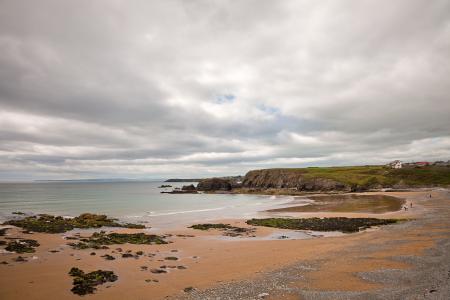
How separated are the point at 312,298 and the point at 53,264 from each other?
17400 mm

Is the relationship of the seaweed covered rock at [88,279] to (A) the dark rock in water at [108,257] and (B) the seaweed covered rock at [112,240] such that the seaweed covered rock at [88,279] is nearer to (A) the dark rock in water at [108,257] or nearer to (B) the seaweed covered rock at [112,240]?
(A) the dark rock in water at [108,257]

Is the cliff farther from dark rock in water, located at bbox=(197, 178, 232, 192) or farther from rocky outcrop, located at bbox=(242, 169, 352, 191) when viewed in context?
dark rock in water, located at bbox=(197, 178, 232, 192)

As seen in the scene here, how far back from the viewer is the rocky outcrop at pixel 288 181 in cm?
11331

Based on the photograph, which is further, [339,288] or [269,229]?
[269,229]

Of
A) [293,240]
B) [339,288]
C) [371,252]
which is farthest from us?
[293,240]

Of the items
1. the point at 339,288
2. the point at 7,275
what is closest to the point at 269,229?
the point at 339,288

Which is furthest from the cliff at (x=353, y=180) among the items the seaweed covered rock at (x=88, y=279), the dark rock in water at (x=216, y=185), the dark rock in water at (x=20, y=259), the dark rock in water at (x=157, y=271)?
the dark rock in water at (x=20, y=259)

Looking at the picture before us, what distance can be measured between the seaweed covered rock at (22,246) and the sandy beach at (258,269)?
681 millimetres

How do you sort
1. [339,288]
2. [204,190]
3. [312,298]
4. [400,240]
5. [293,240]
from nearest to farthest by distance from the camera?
[312,298], [339,288], [400,240], [293,240], [204,190]

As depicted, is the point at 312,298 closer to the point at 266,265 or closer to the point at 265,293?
the point at 265,293

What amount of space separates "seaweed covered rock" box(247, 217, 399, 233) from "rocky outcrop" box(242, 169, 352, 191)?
72.7 metres

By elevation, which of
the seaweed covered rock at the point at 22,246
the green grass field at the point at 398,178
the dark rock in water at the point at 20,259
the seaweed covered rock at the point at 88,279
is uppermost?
the green grass field at the point at 398,178


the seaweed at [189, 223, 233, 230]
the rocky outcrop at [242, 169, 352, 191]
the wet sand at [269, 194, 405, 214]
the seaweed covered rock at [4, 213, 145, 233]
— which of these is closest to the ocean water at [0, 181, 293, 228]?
the seaweed at [189, 223, 233, 230]

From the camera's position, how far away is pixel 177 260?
2278 centimetres
